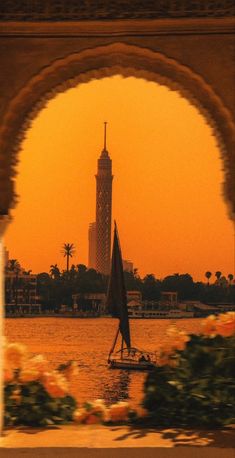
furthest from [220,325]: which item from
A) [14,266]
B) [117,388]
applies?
[14,266]

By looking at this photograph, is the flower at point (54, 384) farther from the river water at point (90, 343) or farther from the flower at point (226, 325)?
the river water at point (90, 343)

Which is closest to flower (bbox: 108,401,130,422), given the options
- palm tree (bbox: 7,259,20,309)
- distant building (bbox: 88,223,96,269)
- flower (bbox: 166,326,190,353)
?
flower (bbox: 166,326,190,353)

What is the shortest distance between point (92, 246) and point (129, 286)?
9138 millimetres

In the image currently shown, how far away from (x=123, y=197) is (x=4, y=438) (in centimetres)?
5934

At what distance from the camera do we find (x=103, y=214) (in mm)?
67188

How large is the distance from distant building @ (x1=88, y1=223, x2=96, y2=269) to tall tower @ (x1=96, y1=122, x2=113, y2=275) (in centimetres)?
43

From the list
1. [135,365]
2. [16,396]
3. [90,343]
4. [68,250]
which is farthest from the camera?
[90,343]

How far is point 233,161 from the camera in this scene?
4.23m

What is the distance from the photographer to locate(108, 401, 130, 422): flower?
15.2 ft

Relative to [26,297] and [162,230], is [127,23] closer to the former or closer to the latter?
[162,230]

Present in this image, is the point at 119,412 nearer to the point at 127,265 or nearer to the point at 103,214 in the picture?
the point at 127,265
